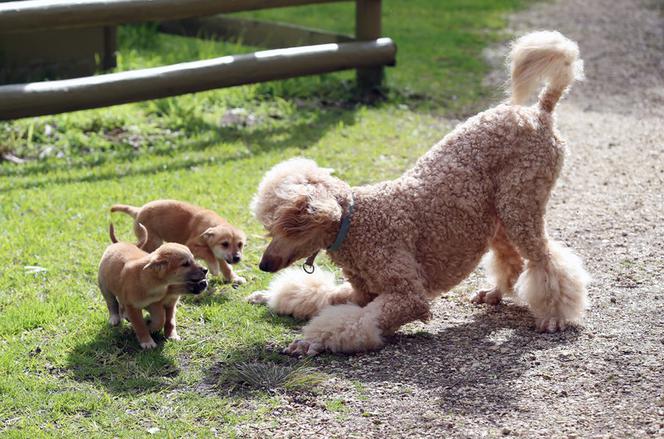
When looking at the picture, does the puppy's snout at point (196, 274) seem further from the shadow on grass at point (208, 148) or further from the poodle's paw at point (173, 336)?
the shadow on grass at point (208, 148)

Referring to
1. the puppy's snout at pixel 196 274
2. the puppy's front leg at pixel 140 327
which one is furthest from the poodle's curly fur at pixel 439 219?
the puppy's front leg at pixel 140 327

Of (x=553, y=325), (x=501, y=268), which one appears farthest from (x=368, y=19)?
(x=553, y=325)

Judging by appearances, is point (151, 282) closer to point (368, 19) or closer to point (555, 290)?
point (555, 290)

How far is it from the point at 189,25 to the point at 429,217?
794cm

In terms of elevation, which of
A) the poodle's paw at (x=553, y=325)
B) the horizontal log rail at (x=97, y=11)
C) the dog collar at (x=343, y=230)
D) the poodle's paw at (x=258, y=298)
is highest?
the horizontal log rail at (x=97, y=11)

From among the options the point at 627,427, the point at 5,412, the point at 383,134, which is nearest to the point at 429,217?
the point at 627,427

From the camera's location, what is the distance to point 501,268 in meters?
5.96

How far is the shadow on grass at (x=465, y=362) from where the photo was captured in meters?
Answer: 4.67

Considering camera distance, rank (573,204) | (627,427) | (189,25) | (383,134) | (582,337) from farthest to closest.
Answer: (189,25), (383,134), (573,204), (582,337), (627,427)

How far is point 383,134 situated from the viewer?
9484mm

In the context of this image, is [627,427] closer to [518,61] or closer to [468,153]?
[468,153]

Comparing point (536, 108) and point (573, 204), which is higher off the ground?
point (536, 108)

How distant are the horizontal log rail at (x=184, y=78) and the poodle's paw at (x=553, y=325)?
178 inches

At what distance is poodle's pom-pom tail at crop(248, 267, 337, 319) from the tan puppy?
A: 1.43ft
